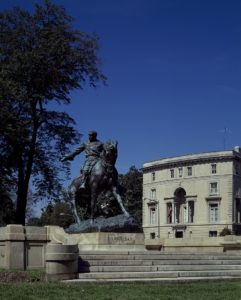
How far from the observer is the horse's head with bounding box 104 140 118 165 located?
846 inches

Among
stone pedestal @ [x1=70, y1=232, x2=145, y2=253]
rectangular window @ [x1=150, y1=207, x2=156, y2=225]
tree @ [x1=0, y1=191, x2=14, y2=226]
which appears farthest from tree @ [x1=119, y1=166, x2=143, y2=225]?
stone pedestal @ [x1=70, y1=232, x2=145, y2=253]

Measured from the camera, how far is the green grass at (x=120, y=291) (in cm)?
1198

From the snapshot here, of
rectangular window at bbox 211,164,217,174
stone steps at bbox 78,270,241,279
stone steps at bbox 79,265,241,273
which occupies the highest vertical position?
rectangular window at bbox 211,164,217,174

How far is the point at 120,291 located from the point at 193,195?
85950 mm

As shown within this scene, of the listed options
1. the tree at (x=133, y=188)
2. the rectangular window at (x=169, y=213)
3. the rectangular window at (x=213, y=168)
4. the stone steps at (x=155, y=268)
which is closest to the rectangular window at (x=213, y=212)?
the rectangular window at (x=213, y=168)

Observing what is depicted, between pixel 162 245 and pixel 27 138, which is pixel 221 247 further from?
pixel 27 138

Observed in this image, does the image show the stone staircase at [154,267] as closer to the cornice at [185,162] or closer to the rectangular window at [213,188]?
the rectangular window at [213,188]

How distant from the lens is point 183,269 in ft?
54.7

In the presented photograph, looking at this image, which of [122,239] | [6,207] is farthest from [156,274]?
[6,207]

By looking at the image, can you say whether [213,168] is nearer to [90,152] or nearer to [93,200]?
[90,152]

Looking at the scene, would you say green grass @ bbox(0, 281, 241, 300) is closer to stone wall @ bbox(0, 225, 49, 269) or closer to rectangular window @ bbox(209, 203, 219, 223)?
stone wall @ bbox(0, 225, 49, 269)

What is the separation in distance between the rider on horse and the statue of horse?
5.7 inches

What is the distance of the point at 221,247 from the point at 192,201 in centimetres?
6966

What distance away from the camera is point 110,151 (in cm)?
2145
